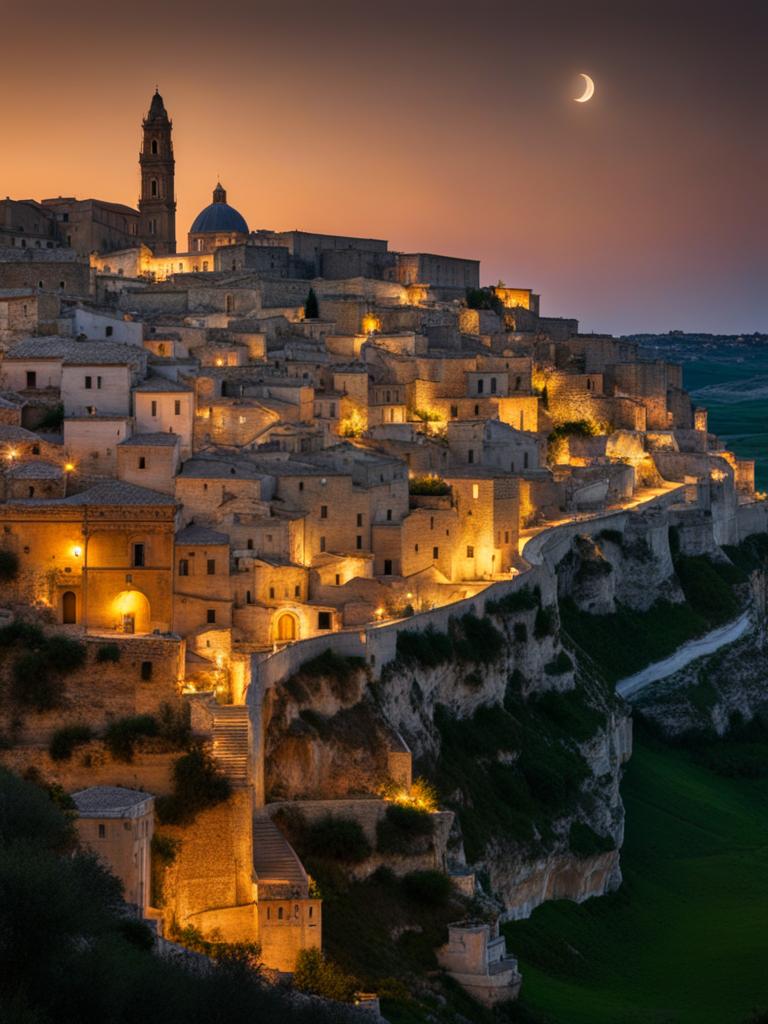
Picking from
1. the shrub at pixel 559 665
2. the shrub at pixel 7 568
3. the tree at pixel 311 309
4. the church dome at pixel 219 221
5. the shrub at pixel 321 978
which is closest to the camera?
the shrub at pixel 321 978

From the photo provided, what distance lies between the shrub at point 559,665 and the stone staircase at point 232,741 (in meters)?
15.5

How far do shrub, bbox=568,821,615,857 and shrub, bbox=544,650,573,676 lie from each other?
487 cm

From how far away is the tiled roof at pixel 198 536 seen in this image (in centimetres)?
3966

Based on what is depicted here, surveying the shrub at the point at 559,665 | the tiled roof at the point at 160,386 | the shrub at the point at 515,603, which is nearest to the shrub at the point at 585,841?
the shrub at the point at 559,665

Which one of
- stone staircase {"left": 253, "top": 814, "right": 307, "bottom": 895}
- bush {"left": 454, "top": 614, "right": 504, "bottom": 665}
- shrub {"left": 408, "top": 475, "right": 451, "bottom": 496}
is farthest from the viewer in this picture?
shrub {"left": 408, "top": 475, "right": 451, "bottom": 496}

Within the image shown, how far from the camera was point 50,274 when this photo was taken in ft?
187

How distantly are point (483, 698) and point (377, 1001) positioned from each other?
47.1 ft

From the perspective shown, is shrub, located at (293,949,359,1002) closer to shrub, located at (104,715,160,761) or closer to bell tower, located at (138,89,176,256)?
shrub, located at (104,715,160,761)

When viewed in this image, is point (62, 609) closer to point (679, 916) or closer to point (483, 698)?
point (483, 698)

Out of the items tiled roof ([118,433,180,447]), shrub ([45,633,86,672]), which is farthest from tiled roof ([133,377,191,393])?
shrub ([45,633,86,672])

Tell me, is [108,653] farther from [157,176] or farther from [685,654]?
[157,176]

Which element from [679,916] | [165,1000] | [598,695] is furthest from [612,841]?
[165,1000]

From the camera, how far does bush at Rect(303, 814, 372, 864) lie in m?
35.1

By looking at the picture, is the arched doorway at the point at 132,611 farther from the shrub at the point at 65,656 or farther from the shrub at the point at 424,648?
the shrub at the point at 424,648
